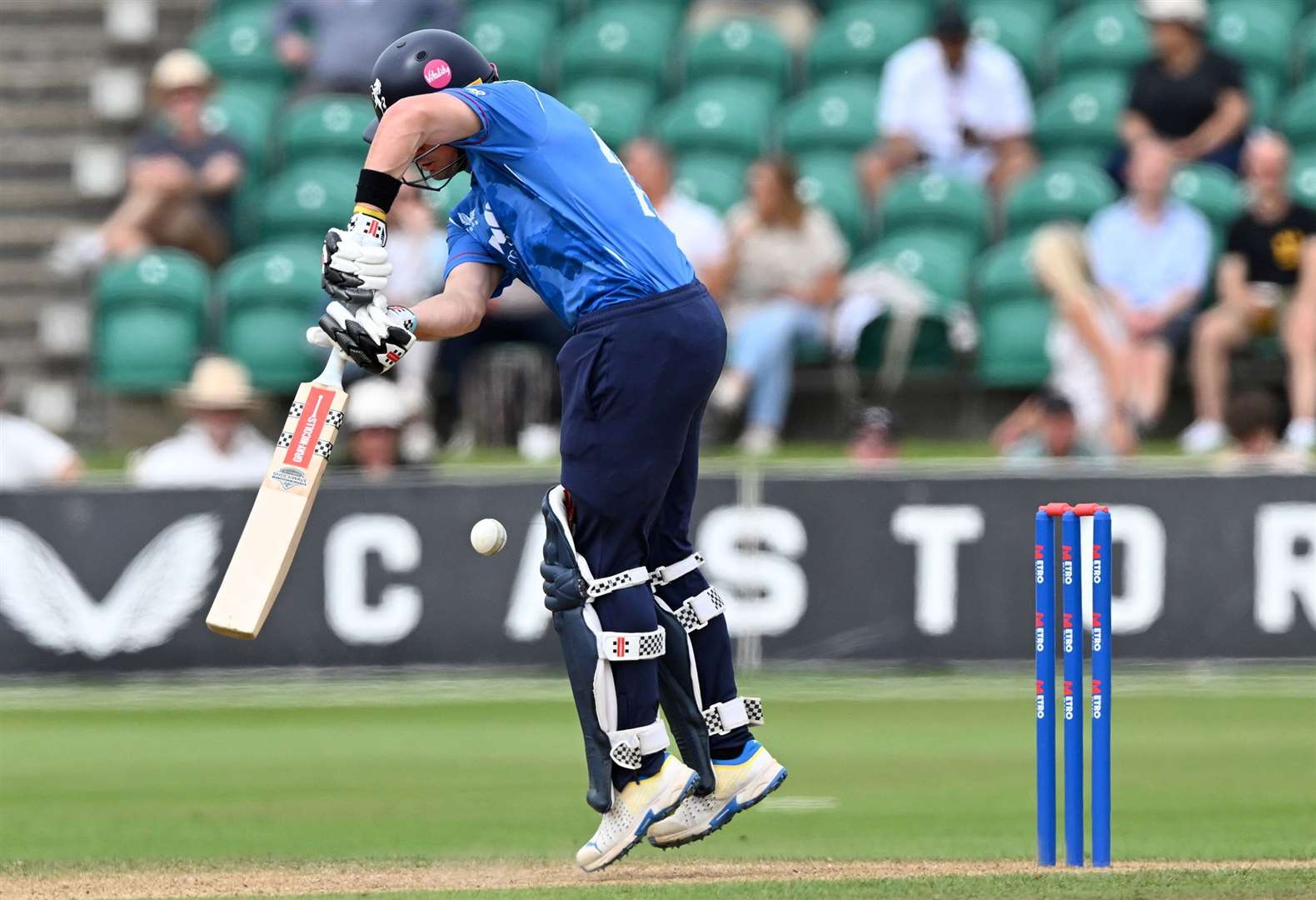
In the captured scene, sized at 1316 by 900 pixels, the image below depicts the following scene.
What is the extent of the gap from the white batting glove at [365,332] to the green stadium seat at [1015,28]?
338 inches

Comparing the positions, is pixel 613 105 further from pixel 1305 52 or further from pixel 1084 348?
pixel 1305 52

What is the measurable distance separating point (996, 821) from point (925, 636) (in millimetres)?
3389

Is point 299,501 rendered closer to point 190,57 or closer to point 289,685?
point 289,685

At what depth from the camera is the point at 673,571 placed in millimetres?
5512

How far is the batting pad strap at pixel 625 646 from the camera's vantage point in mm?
5230

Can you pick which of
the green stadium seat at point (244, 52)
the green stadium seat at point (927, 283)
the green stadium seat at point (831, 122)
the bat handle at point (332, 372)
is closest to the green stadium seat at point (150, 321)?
the green stadium seat at point (244, 52)

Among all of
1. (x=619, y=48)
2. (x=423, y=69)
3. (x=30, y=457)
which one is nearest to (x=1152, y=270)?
(x=619, y=48)

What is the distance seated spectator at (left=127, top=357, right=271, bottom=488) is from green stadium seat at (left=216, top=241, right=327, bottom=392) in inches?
61.4

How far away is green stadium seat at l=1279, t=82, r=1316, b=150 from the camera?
12398mm

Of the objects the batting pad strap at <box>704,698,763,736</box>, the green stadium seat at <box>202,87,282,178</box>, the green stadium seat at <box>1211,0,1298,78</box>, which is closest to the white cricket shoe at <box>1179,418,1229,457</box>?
the green stadium seat at <box>1211,0,1298,78</box>

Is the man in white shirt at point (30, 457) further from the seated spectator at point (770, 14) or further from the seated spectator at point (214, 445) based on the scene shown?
the seated spectator at point (770, 14)

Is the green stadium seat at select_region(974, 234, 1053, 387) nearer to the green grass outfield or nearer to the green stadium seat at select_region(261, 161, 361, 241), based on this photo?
the green grass outfield

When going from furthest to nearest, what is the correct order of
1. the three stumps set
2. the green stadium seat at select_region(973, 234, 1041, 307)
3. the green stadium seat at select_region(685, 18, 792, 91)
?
the green stadium seat at select_region(685, 18, 792, 91)
the green stadium seat at select_region(973, 234, 1041, 307)
the three stumps set

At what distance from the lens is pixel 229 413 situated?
397 inches
